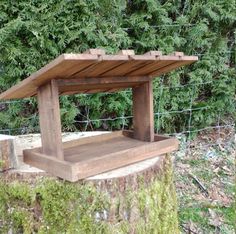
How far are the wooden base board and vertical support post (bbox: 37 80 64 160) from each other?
0.04 m

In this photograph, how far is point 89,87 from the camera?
56.2 inches

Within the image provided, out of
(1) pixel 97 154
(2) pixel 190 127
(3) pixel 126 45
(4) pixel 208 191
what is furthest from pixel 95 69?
(2) pixel 190 127

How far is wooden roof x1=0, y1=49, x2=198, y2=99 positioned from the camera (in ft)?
3.54

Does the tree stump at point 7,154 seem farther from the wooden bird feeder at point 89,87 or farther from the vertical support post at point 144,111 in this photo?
the vertical support post at point 144,111

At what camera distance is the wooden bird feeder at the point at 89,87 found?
1159mm

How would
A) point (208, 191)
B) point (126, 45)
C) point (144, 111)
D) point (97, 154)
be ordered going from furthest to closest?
point (126, 45) < point (208, 191) < point (144, 111) < point (97, 154)

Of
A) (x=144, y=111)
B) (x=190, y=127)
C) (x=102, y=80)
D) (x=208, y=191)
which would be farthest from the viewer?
(x=190, y=127)

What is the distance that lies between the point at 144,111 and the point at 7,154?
0.70 meters

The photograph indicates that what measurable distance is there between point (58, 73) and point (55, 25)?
6.09 feet

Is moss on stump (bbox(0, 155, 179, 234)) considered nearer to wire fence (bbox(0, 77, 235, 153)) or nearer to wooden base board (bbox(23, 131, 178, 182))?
wooden base board (bbox(23, 131, 178, 182))

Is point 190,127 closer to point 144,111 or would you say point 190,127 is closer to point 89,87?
point 144,111

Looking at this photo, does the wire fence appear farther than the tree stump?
Yes

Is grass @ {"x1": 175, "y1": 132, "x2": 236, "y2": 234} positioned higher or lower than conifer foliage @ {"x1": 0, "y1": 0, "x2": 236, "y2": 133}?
lower

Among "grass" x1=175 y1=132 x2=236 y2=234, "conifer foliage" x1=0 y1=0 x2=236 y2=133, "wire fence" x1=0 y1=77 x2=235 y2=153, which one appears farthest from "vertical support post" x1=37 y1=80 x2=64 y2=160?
"wire fence" x1=0 y1=77 x2=235 y2=153
